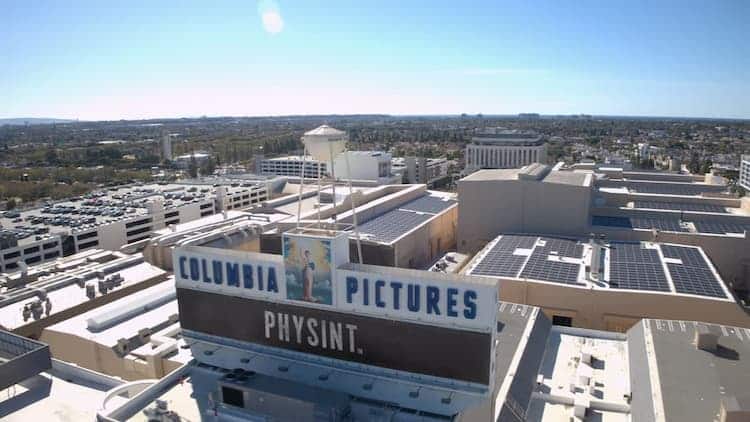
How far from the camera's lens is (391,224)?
55500 millimetres

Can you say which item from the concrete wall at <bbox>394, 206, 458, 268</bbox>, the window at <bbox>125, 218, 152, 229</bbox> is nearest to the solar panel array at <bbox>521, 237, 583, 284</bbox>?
the concrete wall at <bbox>394, 206, 458, 268</bbox>

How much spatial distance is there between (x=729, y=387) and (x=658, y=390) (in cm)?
350

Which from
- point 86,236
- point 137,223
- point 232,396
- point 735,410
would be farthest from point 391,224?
point 86,236

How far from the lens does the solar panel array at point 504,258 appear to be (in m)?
41.3

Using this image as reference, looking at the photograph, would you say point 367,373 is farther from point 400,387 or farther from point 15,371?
point 15,371

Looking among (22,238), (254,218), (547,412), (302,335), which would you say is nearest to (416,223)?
(254,218)

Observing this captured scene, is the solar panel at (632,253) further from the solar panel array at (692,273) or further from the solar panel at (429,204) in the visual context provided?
the solar panel at (429,204)

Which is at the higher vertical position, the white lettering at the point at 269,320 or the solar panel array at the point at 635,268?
the white lettering at the point at 269,320

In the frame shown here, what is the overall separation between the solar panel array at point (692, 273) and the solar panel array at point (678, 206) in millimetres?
17260

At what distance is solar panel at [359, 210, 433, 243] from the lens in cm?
5013

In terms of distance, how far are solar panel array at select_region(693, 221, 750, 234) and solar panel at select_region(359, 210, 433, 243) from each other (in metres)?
29.7

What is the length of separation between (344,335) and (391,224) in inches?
1414

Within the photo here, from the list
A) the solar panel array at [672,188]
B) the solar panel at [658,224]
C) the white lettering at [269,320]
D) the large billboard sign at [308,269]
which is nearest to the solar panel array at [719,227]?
the solar panel at [658,224]

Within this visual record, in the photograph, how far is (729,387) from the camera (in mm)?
23734
